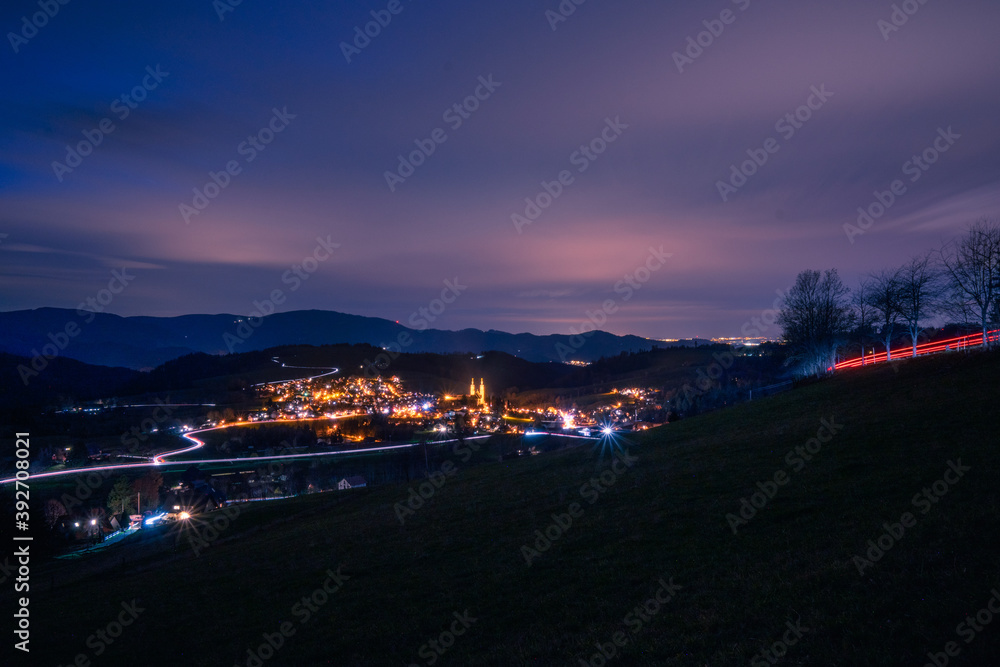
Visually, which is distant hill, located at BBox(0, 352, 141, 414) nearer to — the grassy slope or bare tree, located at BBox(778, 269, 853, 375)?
the grassy slope

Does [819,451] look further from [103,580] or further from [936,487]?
[103,580]

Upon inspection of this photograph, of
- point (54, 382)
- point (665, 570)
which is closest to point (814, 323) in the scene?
point (665, 570)

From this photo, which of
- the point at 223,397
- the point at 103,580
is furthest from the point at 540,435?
the point at 223,397

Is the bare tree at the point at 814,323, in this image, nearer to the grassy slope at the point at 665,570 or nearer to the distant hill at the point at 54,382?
the grassy slope at the point at 665,570

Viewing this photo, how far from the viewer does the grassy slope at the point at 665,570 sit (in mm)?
7328

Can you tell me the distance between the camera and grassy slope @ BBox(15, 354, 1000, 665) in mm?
7328

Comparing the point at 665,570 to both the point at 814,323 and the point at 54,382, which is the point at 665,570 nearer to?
the point at 814,323

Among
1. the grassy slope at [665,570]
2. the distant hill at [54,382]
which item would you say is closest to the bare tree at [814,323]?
the grassy slope at [665,570]

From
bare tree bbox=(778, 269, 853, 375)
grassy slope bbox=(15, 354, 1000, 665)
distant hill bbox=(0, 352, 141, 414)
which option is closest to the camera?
grassy slope bbox=(15, 354, 1000, 665)

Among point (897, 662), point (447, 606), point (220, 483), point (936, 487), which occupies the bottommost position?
point (220, 483)

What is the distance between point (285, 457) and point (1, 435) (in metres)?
48.8

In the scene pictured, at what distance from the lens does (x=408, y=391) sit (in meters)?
156

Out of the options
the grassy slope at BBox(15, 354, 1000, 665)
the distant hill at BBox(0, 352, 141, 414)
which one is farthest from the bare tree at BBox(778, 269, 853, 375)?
the distant hill at BBox(0, 352, 141, 414)

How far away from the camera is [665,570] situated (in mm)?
10758
